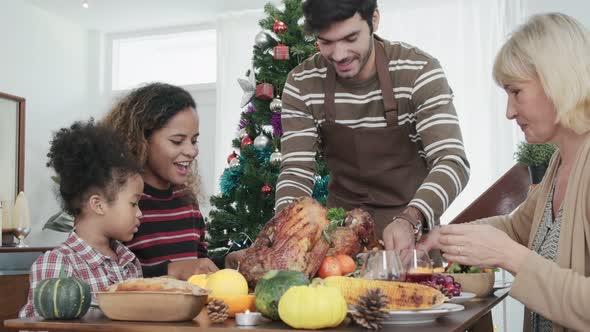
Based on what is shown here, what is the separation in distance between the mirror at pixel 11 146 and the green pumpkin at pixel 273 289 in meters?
4.97

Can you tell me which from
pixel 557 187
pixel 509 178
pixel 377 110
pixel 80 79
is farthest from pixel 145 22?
pixel 557 187

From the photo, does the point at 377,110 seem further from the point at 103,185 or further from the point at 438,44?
the point at 438,44

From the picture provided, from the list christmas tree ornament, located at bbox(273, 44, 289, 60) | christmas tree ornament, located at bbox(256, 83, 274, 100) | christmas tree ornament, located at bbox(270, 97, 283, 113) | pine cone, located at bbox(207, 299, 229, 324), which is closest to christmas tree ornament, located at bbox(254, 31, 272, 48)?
christmas tree ornament, located at bbox(273, 44, 289, 60)

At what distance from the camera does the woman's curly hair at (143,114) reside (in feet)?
8.07

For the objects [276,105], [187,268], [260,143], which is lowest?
[187,268]

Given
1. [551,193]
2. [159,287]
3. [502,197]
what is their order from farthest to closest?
[502,197] < [551,193] < [159,287]

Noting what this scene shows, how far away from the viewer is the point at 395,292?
4.11 ft

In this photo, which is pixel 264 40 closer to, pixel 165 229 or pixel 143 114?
pixel 143 114

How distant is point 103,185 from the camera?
2.19 meters

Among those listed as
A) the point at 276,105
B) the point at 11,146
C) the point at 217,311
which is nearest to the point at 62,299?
the point at 217,311

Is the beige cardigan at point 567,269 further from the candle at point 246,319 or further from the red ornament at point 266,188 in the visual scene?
the red ornament at point 266,188

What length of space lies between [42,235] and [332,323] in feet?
19.0

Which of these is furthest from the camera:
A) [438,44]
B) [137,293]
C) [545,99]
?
[438,44]

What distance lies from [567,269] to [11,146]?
5285 mm
